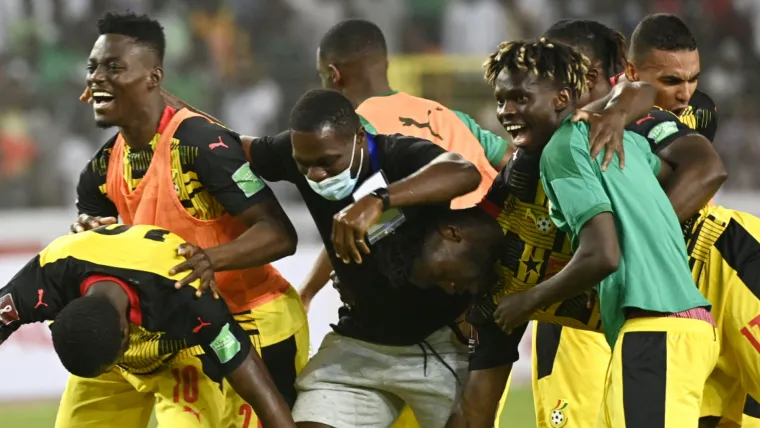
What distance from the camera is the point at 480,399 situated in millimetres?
4945

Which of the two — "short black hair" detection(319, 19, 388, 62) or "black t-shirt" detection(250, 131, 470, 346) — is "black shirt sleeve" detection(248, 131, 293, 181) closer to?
"black t-shirt" detection(250, 131, 470, 346)

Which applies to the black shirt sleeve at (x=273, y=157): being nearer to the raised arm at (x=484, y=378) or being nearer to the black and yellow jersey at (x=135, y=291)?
the black and yellow jersey at (x=135, y=291)

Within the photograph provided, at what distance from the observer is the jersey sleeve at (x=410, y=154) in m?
4.62

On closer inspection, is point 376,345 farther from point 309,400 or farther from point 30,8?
point 30,8

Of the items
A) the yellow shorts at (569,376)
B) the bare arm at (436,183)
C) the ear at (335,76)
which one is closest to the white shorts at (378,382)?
the yellow shorts at (569,376)

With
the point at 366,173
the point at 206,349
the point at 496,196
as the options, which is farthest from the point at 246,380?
the point at 496,196

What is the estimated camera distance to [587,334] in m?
5.61

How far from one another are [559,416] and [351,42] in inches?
91.0

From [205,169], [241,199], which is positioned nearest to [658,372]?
[241,199]

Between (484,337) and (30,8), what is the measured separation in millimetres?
8589

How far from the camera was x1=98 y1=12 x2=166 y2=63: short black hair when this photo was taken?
5336 millimetres

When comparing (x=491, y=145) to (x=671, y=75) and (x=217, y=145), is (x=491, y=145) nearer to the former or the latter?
(x=671, y=75)

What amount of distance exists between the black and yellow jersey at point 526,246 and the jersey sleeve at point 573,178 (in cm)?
32

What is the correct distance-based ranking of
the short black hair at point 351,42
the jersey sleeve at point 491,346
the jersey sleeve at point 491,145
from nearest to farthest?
1. the jersey sleeve at point 491,346
2. the jersey sleeve at point 491,145
3. the short black hair at point 351,42
